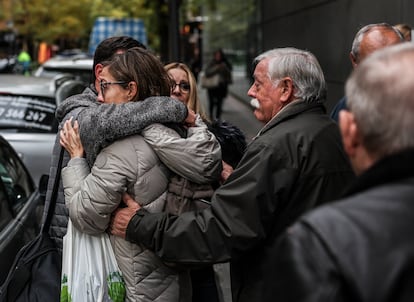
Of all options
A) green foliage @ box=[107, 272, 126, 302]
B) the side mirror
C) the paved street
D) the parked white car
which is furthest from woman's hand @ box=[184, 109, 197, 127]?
the paved street

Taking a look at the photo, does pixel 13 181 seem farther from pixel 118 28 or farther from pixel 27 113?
pixel 118 28

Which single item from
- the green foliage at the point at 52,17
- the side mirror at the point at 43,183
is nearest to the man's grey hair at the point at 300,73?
the side mirror at the point at 43,183

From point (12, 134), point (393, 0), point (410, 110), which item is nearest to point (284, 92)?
point (410, 110)

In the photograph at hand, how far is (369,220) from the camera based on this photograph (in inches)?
58.1

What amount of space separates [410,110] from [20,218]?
139 inches

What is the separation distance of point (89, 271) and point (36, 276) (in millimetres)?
343

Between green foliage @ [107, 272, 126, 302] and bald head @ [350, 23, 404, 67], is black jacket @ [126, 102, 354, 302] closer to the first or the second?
green foliage @ [107, 272, 126, 302]

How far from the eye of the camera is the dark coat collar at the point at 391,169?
1553mm

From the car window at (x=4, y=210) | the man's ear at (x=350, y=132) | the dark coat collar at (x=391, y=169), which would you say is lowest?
the car window at (x=4, y=210)

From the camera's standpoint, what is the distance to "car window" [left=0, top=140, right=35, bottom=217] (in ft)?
15.8

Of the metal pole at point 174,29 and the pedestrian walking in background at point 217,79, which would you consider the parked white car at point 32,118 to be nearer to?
the metal pole at point 174,29

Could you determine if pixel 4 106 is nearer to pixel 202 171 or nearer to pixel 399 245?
pixel 202 171

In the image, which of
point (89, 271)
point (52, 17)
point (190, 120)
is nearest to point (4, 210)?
point (89, 271)

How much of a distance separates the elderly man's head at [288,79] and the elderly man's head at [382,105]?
3.67 feet
